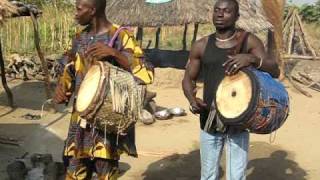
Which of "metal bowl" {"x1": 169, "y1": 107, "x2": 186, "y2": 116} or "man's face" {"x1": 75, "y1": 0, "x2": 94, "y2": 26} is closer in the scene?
"man's face" {"x1": 75, "y1": 0, "x2": 94, "y2": 26}

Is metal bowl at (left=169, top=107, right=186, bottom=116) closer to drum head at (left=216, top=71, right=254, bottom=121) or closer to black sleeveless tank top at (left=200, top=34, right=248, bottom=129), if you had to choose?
black sleeveless tank top at (left=200, top=34, right=248, bottom=129)

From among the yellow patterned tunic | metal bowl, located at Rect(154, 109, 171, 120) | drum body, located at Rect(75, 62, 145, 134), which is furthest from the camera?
metal bowl, located at Rect(154, 109, 171, 120)

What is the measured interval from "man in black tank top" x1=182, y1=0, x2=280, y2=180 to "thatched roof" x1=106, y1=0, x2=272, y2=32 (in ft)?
A: 25.2

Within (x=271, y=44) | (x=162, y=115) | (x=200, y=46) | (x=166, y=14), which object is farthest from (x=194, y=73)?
(x=271, y=44)

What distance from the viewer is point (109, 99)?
3352 millimetres

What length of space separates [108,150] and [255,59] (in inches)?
43.4

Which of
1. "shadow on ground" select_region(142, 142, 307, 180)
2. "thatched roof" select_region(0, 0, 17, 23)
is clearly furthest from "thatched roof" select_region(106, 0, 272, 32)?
"shadow on ground" select_region(142, 142, 307, 180)

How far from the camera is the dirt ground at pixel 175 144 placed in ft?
19.2

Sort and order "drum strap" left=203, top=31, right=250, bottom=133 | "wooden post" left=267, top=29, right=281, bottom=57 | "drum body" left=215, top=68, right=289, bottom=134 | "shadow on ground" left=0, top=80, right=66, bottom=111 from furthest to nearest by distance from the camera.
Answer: "wooden post" left=267, top=29, right=281, bottom=57
"shadow on ground" left=0, top=80, right=66, bottom=111
"drum strap" left=203, top=31, right=250, bottom=133
"drum body" left=215, top=68, right=289, bottom=134

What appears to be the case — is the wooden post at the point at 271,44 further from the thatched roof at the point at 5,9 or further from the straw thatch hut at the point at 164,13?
the thatched roof at the point at 5,9

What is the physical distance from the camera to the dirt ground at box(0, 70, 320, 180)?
5848 mm

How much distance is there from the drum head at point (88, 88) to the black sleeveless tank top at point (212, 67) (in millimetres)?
804

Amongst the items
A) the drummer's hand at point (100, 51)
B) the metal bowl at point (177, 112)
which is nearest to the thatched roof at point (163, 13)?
the metal bowl at point (177, 112)

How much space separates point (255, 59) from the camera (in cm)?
360
